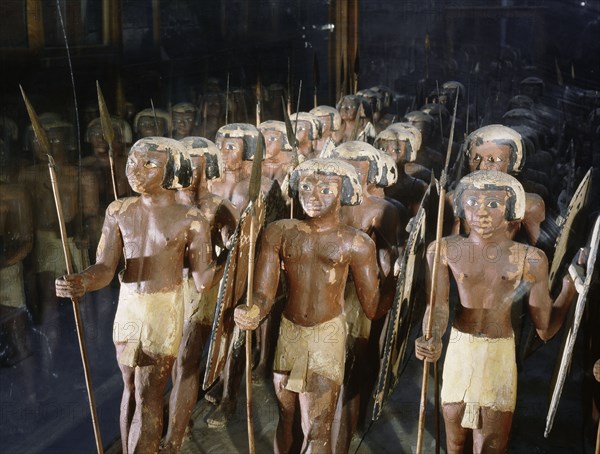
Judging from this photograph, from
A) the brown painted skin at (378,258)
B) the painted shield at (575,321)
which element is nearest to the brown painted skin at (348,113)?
the brown painted skin at (378,258)

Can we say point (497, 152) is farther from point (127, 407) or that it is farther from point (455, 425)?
point (127, 407)

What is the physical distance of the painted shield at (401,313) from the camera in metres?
3.84

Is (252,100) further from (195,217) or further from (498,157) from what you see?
(195,217)

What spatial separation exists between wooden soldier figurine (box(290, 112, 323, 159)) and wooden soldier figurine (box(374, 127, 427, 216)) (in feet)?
3.34

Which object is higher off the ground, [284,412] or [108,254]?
[108,254]

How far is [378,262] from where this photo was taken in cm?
472

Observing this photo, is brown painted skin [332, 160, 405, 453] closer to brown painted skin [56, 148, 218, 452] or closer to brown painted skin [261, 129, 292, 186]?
brown painted skin [56, 148, 218, 452]

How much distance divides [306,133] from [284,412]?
3747mm

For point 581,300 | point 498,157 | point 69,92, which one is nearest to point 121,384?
point 69,92

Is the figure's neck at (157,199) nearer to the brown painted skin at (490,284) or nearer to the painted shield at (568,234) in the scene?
the brown painted skin at (490,284)

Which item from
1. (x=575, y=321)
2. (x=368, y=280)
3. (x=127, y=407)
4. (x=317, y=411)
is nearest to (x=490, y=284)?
(x=575, y=321)

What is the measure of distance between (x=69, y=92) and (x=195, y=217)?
2.34m

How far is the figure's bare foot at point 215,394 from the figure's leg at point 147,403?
4.06 feet

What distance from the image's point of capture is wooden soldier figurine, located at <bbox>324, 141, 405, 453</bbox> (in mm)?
4602
